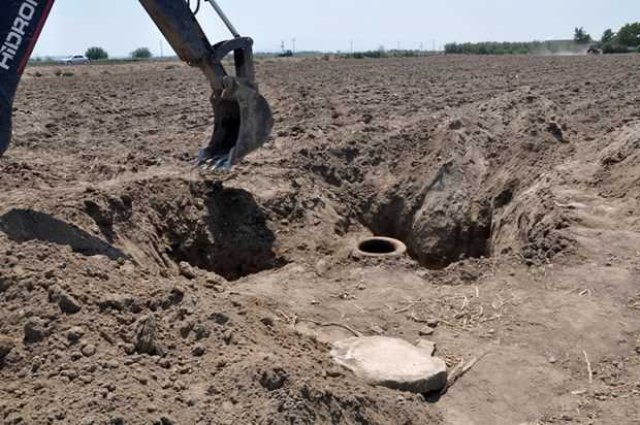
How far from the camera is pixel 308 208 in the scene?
9.12 m

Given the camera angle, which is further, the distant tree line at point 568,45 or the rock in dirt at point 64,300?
the distant tree line at point 568,45

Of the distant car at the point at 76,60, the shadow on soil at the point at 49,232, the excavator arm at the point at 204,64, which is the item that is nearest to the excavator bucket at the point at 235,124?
the excavator arm at the point at 204,64

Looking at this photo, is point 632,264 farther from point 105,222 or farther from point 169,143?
point 169,143

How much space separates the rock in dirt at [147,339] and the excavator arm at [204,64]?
8.01 feet

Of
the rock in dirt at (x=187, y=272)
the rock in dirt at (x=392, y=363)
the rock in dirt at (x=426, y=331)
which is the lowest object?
the rock in dirt at (x=426, y=331)

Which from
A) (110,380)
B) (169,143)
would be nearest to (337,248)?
(169,143)

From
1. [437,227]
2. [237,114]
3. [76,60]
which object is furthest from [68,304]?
[76,60]

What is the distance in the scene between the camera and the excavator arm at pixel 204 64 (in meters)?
5.83

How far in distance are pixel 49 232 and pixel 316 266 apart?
9.63 ft

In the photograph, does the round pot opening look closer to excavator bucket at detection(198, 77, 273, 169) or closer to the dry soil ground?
Answer: the dry soil ground

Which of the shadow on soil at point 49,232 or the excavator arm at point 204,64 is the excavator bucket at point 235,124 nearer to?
the excavator arm at point 204,64

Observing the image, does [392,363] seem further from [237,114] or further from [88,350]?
[237,114]

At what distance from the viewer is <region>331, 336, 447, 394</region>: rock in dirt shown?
511 centimetres

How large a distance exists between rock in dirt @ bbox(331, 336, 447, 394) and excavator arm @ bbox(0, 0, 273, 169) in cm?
292
